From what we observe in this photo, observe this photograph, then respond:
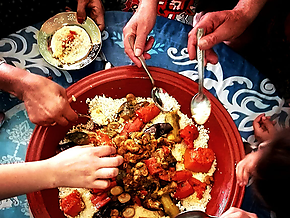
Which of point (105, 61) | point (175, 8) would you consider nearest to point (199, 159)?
point (105, 61)

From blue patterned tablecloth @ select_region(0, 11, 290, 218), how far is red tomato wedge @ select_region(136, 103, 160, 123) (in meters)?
0.29

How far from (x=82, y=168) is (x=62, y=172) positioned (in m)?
0.08

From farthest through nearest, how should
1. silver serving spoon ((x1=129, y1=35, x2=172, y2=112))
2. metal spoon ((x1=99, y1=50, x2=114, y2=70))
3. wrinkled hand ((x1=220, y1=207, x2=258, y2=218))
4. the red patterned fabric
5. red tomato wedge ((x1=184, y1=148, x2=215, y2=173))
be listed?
the red patterned fabric < metal spoon ((x1=99, y1=50, x2=114, y2=70)) < silver serving spoon ((x1=129, y1=35, x2=172, y2=112)) < red tomato wedge ((x1=184, y1=148, x2=215, y2=173)) < wrinkled hand ((x1=220, y1=207, x2=258, y2=218))

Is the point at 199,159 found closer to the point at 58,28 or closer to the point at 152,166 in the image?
the point at 152,166

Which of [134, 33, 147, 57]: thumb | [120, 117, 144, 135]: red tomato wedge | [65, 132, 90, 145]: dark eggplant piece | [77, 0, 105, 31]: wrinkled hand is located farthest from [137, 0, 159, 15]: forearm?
[65, 132, 90, 145]: dark eggplant piece

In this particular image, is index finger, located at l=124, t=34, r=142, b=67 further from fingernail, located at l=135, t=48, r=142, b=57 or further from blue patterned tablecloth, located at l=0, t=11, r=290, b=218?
blue patterned tablecloth, located at l=0, t=11, r=290, b=218

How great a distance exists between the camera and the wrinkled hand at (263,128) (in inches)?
58.7

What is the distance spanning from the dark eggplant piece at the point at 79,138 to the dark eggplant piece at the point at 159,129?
0.31 metres

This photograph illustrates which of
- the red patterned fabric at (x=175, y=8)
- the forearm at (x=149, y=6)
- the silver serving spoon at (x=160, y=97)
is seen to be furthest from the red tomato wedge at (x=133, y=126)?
the red patterned fabric at (x=175, y=8)

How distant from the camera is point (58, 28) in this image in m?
1.62

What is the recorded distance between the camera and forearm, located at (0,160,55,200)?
41.0 inches

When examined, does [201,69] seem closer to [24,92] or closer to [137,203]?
[137,203]

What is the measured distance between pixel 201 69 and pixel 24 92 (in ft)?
2.70

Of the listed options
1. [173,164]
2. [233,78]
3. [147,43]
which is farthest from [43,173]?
[233,78]
